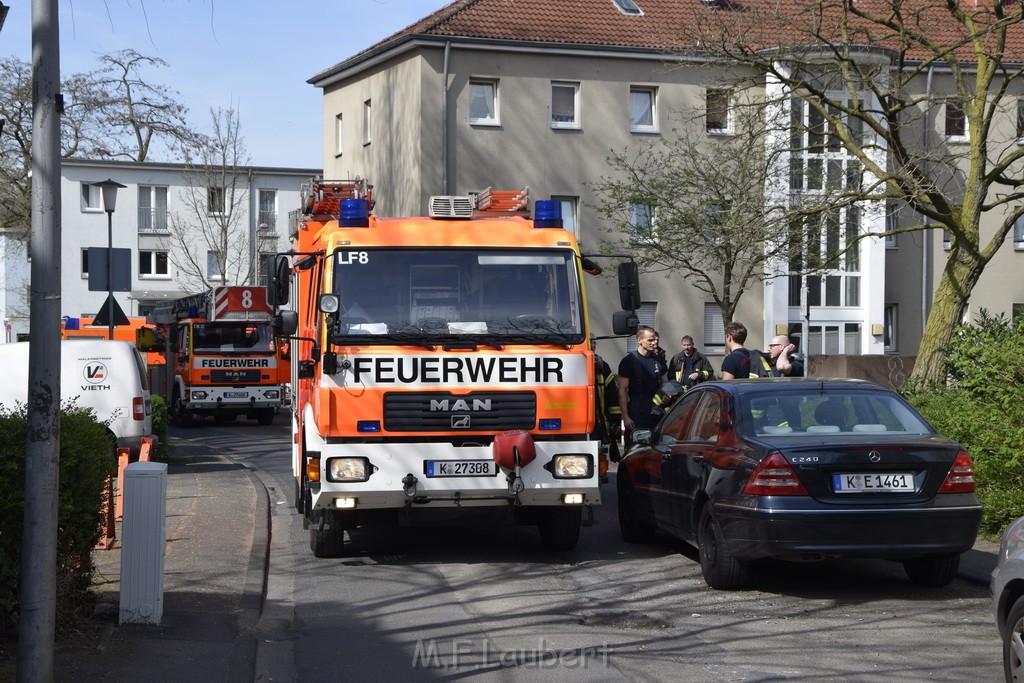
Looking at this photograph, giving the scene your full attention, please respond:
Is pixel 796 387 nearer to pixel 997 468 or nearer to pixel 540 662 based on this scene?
pixel 997 468

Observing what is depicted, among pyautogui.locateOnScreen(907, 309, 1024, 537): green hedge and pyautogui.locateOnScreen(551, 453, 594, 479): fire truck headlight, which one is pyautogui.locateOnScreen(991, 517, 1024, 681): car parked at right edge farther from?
pyautogui.locateOnScreen(907, 309, 1024, 537): green hedge

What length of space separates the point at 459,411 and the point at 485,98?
29.2 m

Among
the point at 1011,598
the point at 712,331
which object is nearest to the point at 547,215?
the point at 1011,598

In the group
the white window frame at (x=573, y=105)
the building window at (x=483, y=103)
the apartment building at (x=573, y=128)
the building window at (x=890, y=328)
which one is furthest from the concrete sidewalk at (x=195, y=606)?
the building window at (x=890, y=328)

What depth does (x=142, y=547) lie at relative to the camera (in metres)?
7.61

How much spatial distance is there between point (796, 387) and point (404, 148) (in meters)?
29.9

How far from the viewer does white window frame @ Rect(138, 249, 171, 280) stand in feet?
225

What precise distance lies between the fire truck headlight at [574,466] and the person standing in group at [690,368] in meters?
5.17

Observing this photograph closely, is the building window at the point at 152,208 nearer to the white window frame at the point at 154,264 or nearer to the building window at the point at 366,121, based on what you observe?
the white window frame at the point at 154,264

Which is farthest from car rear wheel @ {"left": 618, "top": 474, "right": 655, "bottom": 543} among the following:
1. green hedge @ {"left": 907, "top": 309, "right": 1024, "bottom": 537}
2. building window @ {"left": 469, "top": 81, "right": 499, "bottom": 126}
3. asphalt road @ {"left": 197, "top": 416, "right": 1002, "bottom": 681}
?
building window @ {"left": 469, "top": 81, "right": 499, "bottom": 126}

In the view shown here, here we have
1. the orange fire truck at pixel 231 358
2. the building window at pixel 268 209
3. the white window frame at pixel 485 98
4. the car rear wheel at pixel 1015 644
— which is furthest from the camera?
the building window at pixel 268 209

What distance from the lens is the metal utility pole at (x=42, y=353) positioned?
18.1 feet

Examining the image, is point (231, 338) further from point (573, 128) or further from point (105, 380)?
point (573, 128)

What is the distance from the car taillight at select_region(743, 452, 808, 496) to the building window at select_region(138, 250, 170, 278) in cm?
6366
